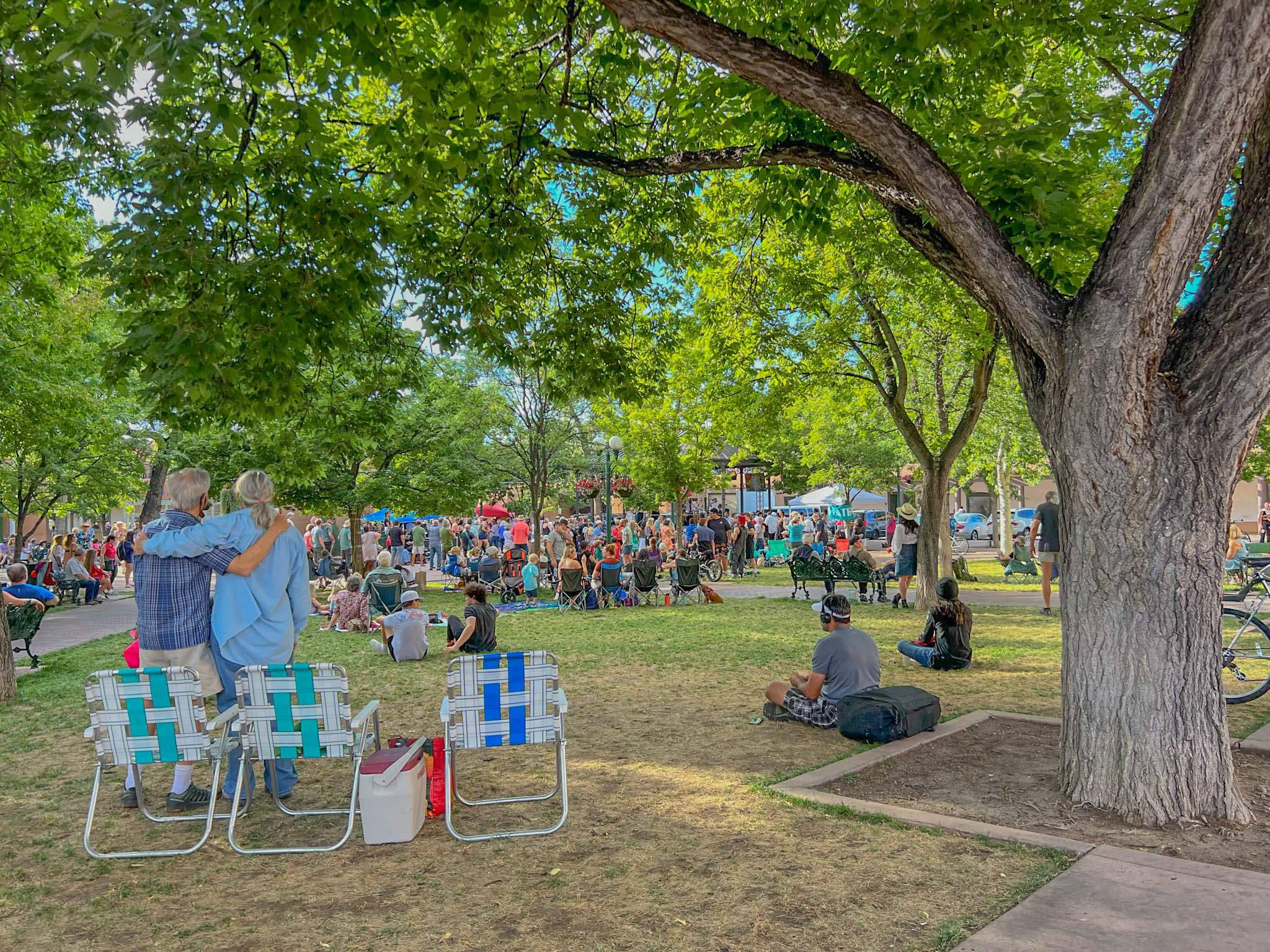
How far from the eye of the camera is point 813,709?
24.1ft

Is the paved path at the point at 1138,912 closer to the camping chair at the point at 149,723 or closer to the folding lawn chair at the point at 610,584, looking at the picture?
the camping chair at the point at 149,723

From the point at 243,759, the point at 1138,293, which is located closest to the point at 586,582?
the point at 243,759

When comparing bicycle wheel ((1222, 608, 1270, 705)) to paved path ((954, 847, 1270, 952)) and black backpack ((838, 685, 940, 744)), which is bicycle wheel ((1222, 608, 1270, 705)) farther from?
paved path ((954, 847, 1270, 952))

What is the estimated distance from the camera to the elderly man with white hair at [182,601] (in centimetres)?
548

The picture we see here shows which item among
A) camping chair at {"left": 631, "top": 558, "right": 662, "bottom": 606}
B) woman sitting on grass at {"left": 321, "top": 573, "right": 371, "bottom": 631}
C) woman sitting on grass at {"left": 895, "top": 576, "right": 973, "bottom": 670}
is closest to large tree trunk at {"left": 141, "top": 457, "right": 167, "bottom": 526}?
woman sitting on grass at {"left": 321, "top": 573, "right": 371, "bottom": 631}

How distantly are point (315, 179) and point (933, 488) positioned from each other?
34.7ft

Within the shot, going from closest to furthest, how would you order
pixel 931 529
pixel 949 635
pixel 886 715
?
1. pixel 886 715
2. pixel 949 635
3. pixel 931 529

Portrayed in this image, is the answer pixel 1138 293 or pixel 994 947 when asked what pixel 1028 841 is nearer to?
pixel 994 947

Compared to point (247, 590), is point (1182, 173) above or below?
above

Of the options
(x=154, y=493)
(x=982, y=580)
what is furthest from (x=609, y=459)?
(x=154, y=493)

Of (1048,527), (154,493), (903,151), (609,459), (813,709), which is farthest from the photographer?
(154,493)

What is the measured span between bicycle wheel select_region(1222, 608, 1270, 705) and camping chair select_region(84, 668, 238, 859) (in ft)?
25.5

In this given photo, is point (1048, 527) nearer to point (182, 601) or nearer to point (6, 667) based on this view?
point (182, 601)

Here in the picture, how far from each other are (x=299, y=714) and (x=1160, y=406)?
4.71 m
